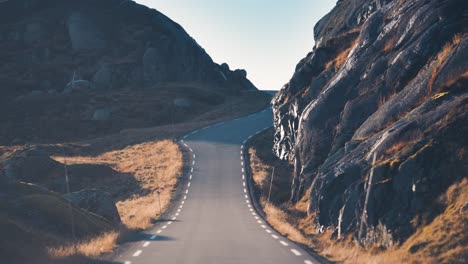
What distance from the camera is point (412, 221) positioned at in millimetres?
14656

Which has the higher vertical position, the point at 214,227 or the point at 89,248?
the point at 89,248

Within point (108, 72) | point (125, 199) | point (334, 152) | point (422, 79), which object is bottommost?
point (125, 199)

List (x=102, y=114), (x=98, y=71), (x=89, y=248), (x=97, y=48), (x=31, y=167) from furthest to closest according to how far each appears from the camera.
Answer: (x=97, y=48) < (x=98, y=71) < (x=102, y=114) < (x=31, y=167) < (x=89, y=248)

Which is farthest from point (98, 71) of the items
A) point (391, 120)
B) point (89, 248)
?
point (89, 248)

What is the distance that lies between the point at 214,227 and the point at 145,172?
2249cm

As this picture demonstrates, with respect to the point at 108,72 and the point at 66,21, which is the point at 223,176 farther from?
the point at 66,21

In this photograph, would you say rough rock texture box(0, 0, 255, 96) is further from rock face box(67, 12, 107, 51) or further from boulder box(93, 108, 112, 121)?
boulder box(93, 108, 112, 121)

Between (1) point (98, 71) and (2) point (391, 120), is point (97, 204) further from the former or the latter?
(1) point (98, 71)

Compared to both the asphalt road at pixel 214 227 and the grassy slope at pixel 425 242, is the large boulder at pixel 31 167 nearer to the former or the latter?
the asphalt road at pixel 214 227

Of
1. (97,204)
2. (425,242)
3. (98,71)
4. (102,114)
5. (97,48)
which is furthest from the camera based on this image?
(97,48)

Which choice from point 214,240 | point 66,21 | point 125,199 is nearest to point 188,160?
point 125,199

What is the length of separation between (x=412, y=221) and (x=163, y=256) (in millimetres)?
6470

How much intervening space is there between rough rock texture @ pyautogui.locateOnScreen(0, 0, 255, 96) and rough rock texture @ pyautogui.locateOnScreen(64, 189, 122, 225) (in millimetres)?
74192

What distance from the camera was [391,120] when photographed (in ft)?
67.6
